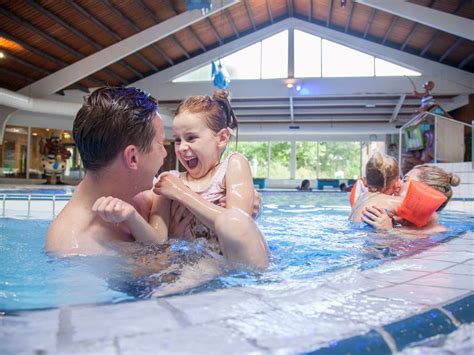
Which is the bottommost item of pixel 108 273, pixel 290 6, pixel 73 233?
pixel 108 273

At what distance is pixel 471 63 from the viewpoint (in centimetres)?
1431

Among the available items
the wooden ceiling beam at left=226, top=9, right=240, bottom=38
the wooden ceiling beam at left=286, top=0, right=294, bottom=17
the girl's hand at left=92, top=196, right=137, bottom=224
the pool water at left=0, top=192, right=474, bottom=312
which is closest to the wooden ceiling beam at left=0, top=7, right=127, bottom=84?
the wooden ceiling beam at left=226, top=9, right=240, bottom=38

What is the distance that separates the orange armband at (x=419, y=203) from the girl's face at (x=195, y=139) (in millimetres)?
1679

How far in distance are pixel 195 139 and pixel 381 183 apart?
211 cm

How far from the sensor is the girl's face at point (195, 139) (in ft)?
6.48

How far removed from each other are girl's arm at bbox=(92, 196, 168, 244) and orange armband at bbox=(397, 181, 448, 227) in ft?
6.50

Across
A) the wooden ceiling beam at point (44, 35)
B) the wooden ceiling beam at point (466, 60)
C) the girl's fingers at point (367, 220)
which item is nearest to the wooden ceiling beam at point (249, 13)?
the wooden ceiling beam at point (44, 35)

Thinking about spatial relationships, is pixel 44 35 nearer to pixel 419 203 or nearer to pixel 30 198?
pixel 30 198

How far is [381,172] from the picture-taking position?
138 inches

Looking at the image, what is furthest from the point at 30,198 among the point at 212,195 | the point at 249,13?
the point at 249,13

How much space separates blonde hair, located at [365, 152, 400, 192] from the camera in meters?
3.46

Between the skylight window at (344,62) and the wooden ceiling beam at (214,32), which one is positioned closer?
the wooden ceiling beam at (214,32)

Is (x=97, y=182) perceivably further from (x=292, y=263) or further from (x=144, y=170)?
(x=292, y=263)

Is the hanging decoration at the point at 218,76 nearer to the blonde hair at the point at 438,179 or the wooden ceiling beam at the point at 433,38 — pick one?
the wooden ceiling beam at the point at 433,38
